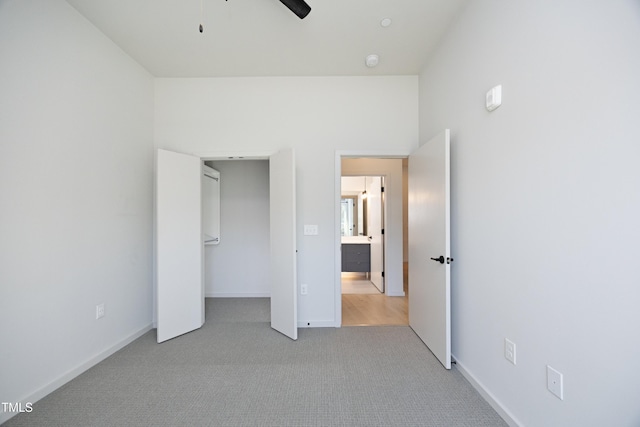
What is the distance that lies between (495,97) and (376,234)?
3387 mm

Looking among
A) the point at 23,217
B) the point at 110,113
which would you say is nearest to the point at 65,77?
the point at 110,113

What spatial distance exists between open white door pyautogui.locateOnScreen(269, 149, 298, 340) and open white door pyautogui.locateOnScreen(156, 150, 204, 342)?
33.7 inches

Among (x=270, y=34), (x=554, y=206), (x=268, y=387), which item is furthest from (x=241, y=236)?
(x=554, y=206)

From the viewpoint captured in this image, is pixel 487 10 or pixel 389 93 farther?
pixel 389 93

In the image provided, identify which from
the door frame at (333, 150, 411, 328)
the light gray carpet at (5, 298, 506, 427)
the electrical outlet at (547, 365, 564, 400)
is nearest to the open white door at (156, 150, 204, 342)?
the light gray carpet at (5, 298, 506, 427)

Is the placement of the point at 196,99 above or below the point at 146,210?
above

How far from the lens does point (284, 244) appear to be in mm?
2799

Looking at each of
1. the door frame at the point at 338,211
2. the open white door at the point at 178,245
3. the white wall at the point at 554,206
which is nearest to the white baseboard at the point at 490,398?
the white wall at the point at 554,206

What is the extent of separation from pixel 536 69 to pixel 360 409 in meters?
2.25

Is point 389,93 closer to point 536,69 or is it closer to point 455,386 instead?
point 536,69

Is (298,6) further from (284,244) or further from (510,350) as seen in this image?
(510,350)

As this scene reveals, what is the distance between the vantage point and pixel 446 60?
7.72 feet

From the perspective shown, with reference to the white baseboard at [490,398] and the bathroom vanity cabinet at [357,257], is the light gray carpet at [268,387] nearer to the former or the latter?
the white baseboard at [490,398]

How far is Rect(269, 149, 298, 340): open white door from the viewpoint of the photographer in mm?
2693
